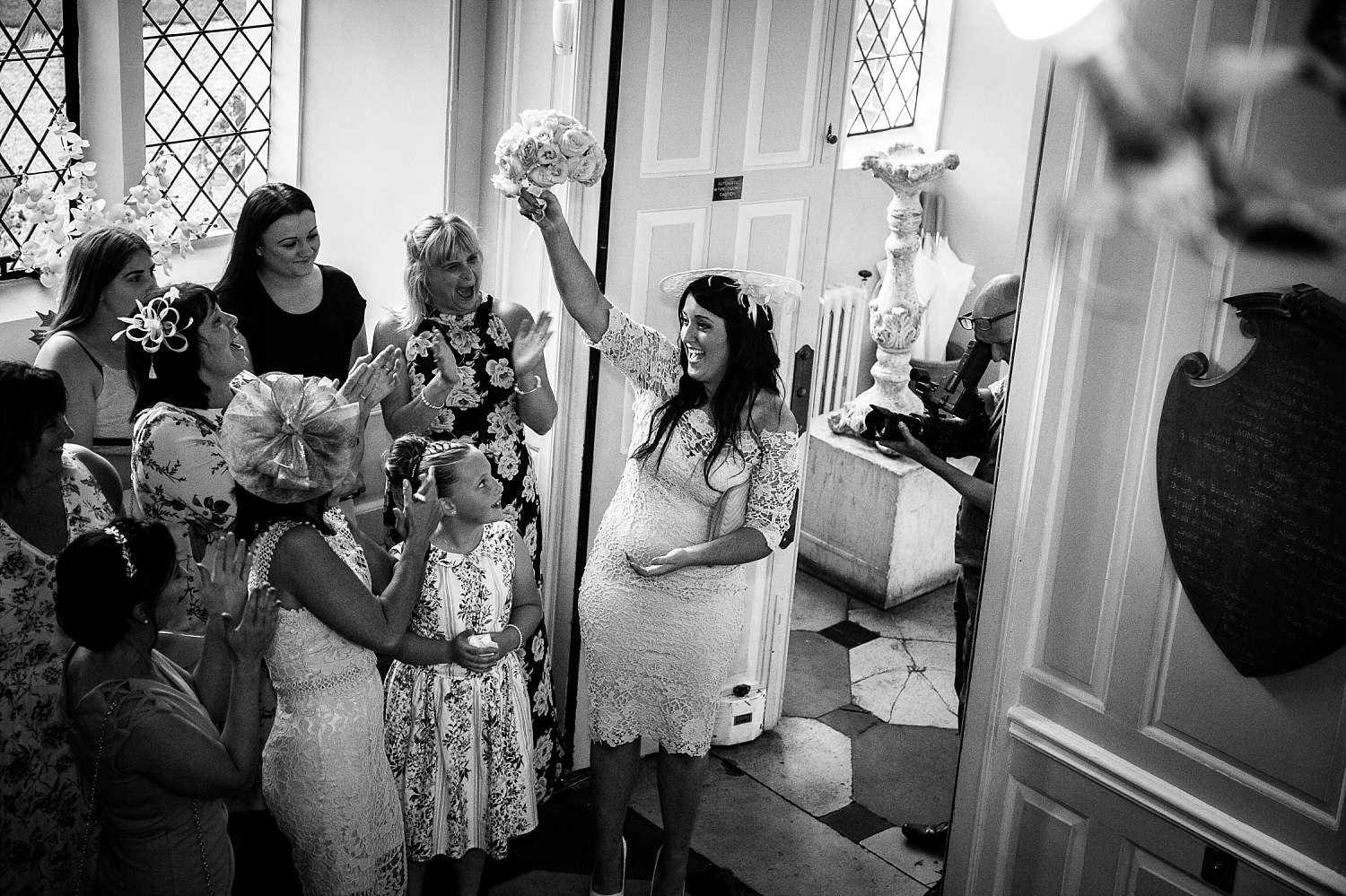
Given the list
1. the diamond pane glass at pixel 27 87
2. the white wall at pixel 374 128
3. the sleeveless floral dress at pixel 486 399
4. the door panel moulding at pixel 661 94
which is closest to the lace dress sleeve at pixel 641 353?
the sleeveless floral dress at pixel 486 399

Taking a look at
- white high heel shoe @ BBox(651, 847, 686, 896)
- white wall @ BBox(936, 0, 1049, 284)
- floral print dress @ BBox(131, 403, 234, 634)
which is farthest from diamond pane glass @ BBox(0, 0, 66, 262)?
white wall @ BBox(936, 0, 1049, 284)

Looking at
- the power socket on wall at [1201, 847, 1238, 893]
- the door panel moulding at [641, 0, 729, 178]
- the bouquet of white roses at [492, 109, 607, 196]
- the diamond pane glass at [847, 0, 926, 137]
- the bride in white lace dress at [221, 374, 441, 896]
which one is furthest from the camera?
the diamond pane glass at [847, 0, 926, 137]

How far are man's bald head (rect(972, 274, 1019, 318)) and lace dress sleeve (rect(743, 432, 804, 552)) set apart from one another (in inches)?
27.4

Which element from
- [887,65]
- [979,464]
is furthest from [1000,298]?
[887,65]

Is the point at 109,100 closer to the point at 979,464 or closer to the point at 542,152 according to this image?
the point at 542,152

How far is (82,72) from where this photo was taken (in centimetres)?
434

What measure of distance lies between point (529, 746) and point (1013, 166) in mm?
4891

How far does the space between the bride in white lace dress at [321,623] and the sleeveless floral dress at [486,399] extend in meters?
0.81

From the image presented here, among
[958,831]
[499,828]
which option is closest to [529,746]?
[499,828]

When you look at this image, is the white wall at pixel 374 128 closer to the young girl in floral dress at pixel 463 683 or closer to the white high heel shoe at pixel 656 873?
the young girl in floral dress at pixel 463 683

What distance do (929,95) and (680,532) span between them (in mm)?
4627

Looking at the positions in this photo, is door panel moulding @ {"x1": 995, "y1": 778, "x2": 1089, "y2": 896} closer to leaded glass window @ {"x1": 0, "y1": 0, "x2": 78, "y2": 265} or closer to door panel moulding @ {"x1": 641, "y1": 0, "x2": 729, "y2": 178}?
door panel moulding @ {"x1": 641, "y1": 0, "x2": 729, "y2": 178}

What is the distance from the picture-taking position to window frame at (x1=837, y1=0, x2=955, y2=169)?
23.3 ft

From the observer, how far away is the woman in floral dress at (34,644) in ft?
8.52
